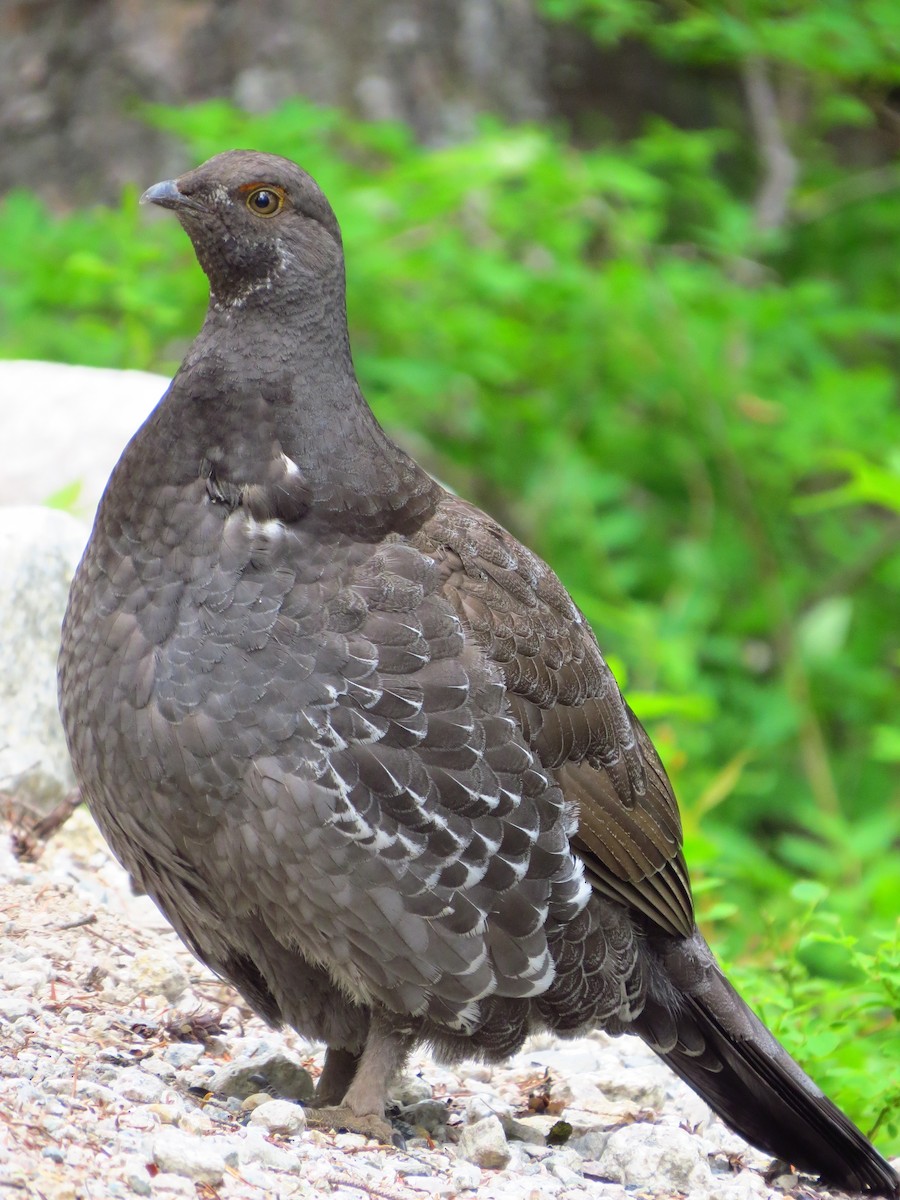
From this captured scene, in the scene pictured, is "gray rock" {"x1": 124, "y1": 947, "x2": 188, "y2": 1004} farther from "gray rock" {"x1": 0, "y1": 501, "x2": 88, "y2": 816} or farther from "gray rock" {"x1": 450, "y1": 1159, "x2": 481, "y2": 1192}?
"gray rock" {"x1": 450, "y1": 1159, "x2": 481, "y2": 1192}

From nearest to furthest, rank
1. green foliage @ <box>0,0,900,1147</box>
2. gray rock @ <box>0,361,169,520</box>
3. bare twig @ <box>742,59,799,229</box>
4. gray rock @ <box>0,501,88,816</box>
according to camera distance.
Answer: gray rock @ <box>0,501,88,816</box>, gray rock @ <box>0,361,169,520</box>, green foliage @ <box>0,0,900,1147</box>, bare twig @ <box>742,59,799,229</box>

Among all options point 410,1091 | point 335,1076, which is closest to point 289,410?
point 335,1076

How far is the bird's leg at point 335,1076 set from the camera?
3.31 m

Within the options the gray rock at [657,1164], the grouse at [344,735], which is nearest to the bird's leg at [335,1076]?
the grouse at [344,735]

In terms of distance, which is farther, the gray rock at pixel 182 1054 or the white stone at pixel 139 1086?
the gray rock at pixel 182 1054

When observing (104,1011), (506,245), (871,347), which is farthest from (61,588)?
(871,347)

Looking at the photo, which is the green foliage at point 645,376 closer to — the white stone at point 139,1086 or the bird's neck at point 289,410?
the bird's neck at point 289,410

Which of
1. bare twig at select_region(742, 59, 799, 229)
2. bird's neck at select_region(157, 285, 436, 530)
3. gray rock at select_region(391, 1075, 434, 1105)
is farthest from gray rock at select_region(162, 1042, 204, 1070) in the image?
bare twig at select_region(742, 59, 799, 229)

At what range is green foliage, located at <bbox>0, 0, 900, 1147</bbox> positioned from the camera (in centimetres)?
595

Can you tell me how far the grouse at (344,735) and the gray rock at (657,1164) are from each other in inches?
11.4

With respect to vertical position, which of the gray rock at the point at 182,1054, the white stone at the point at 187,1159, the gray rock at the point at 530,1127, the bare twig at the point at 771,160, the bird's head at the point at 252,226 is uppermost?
the bare twig at the point at 771,160

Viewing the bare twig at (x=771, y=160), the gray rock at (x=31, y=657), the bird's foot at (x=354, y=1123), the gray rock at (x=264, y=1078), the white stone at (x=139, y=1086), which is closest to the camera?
the white stone at (x=139, y=1086)

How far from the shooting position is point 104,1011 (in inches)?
130

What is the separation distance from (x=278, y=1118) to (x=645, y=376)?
462 centimetres
